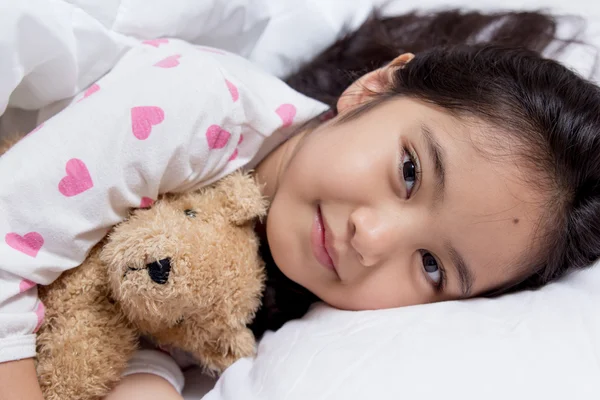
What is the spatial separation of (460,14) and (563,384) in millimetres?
841

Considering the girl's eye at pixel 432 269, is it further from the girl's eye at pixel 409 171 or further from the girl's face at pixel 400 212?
the girl's eye at pixel 409 171

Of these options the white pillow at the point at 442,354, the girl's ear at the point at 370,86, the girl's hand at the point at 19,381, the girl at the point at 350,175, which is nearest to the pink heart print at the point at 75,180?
the girl at the point at 350,175

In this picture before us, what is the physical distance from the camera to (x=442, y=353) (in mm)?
698

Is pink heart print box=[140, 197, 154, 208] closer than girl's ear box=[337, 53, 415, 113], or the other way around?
pink heart print box=[140, 197, 154, 208]

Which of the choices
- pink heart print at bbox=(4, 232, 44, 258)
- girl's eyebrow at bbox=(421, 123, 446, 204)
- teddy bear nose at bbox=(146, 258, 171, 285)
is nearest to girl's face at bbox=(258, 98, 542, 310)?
girl's eyebrow at bbox=(421, 123, 446, 204)

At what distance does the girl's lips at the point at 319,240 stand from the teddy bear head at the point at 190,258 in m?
0.08

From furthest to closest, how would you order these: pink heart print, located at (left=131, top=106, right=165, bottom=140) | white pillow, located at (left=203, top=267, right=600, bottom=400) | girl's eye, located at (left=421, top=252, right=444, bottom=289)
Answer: girl's eye, located at (left=421, top=252, right=444, bottom=289) → pink heart print, located at (left=131, top=106, right=165, bottom=140) → white pillow, located at (left=203, top=267, right=600, bottom=400)

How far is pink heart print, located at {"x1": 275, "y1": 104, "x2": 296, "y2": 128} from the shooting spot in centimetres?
92

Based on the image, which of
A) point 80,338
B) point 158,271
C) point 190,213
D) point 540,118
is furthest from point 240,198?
point 540,118

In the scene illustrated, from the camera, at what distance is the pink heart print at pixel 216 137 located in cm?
82

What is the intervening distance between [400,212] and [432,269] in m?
0.12

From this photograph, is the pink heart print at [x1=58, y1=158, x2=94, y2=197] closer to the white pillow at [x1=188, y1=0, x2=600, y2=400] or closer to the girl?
the girl

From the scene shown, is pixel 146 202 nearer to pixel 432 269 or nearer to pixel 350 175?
pixel 350 175

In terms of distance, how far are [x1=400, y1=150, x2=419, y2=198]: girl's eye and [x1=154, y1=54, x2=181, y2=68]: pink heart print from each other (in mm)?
351
